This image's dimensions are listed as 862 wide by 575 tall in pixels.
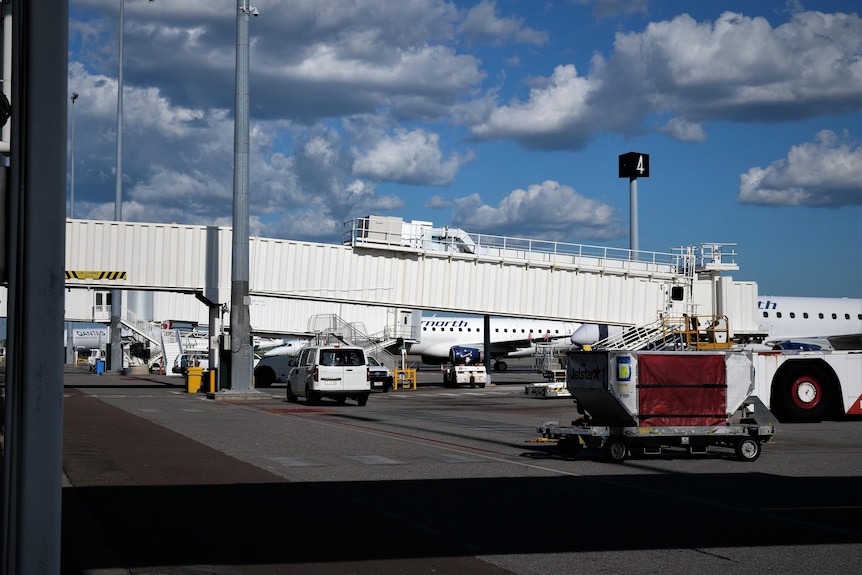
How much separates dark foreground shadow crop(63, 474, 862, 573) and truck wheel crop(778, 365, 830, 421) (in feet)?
34.0

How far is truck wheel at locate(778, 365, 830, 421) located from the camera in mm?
23469

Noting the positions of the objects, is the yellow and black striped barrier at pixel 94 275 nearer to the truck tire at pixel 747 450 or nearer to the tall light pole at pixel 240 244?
the tall light pole at pixel 240 244

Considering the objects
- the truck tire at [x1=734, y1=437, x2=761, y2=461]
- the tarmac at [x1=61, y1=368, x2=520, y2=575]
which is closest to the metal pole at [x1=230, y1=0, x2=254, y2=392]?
the tarmac at [x1=61, y1=368, x2=520, y2=575]

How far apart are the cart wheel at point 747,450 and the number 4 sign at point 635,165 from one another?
50064 mm

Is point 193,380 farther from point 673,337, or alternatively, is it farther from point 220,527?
point 220,527

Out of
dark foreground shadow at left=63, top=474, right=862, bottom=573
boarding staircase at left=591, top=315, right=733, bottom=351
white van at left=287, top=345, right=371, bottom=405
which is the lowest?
dark foreground shadow at left=63, top=474, right=862, bottom=573

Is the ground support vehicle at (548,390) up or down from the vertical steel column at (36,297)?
down

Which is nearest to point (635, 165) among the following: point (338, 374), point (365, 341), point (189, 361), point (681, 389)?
point (365, 341)

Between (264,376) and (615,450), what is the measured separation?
36281 millimetres

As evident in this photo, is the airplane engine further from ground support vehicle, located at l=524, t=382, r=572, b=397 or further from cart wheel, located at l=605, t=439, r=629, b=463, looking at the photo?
cart wheel, located at l=605, t=439, r=629, b=463

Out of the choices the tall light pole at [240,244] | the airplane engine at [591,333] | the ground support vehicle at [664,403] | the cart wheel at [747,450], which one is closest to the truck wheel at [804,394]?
the ground support vehicle at [664,403]

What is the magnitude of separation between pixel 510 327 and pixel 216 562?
3210 inches

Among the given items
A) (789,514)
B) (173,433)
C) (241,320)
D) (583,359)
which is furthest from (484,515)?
(241,320)

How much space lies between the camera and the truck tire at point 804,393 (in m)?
23.5
